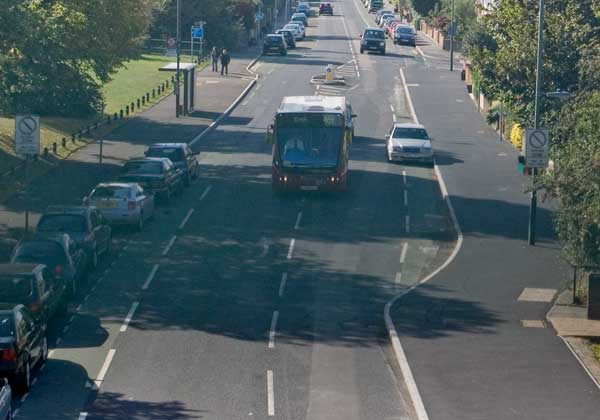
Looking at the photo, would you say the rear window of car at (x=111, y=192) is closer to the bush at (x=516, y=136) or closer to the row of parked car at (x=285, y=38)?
the bush at (x=516, y=136)

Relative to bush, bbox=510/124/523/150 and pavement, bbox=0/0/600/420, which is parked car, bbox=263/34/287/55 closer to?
bush, bbox=510/124/523/150

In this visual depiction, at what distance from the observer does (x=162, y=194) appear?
3844 cm

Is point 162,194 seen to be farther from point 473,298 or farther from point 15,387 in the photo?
point 15,387

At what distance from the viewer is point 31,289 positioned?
2253 centimetres

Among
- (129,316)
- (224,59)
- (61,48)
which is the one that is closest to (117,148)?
(61,48)

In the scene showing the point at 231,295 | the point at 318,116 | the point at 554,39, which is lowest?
the point at 231,295

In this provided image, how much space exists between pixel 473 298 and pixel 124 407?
11.1 meters

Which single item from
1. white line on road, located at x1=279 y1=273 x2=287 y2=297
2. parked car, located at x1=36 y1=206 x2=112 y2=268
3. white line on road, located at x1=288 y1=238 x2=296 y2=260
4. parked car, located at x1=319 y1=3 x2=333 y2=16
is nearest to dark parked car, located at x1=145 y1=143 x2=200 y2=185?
white line on road, located at x1=288 y1=238 x2=296 y2=260

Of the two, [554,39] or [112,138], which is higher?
[554,39]

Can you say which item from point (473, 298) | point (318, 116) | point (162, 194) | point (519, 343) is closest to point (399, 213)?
point (318, 116)

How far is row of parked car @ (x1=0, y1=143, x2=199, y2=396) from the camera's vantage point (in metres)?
19.4

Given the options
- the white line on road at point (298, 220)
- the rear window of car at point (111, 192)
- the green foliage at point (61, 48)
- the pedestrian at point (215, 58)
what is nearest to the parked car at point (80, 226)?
the rear window of car at point (111, 192)

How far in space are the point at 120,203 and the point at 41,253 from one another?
7.65 metres

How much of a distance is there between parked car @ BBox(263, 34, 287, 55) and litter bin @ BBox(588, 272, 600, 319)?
68309mm
